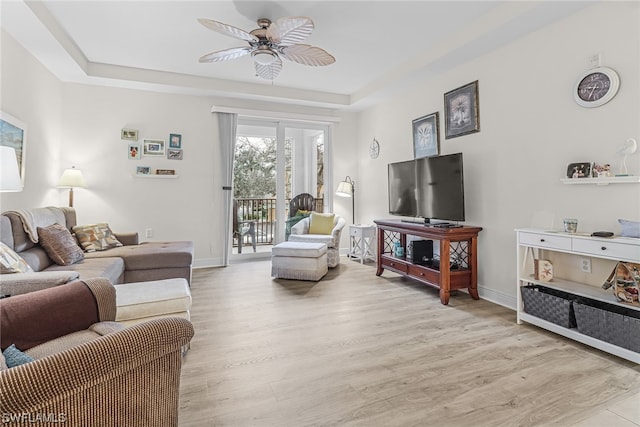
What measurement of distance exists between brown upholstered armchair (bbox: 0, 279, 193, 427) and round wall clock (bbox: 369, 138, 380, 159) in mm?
4545

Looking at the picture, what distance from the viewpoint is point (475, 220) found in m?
3.59

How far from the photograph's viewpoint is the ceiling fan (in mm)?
2541

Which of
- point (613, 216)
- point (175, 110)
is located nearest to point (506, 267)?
point (613, 216)

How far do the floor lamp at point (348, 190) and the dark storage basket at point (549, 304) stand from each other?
10.8 feet

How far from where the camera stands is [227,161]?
509 cm

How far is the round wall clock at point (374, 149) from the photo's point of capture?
5.37 m

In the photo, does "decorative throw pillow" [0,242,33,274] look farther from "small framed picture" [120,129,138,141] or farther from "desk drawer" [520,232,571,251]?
"desk drawer" [520,232,571,251]

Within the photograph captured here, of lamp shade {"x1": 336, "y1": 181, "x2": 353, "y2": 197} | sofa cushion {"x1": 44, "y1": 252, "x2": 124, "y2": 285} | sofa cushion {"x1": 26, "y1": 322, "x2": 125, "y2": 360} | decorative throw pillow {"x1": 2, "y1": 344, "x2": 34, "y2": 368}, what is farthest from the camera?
lamp shade {"x1": 336, "y1": 181, "x2": 353, "y2": 197}

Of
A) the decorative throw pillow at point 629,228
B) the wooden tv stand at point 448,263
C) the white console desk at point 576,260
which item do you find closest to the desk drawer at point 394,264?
the wooden tv stand at point 448,263

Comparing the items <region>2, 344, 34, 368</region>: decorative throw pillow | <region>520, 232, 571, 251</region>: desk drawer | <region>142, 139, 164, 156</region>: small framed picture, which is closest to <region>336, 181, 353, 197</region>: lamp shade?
<region>142, 139, 164, 156</region>: small framed picture

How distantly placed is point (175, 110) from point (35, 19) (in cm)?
209

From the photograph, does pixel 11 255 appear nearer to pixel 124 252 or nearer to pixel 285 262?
pixel 124 252

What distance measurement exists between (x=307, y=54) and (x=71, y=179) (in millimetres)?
3278

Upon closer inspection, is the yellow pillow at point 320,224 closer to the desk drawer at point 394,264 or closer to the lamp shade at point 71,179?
the desk drawer at point 394,264
